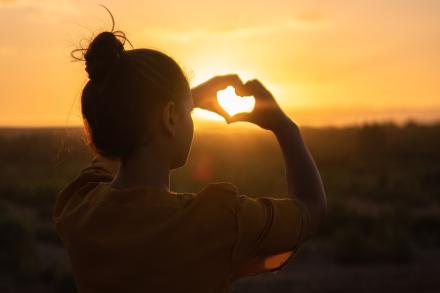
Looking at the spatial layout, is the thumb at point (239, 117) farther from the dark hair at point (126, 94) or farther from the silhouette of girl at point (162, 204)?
the dark hair at point (126, 94)

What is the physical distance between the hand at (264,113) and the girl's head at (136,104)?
15 centimetres

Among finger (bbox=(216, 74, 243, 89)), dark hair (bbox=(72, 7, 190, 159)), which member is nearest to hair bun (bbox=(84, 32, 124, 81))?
dark hair (bbox=(72, 7, 190, 159))

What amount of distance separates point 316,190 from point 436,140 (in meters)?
65.2

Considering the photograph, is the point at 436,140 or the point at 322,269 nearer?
the point at 322,269

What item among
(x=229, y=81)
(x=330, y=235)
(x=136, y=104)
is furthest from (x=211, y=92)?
(x=330, y=235)

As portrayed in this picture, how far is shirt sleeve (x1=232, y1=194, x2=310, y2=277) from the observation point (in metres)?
2.18

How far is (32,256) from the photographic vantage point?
49.4 ft

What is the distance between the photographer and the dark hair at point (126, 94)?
231 centimetres

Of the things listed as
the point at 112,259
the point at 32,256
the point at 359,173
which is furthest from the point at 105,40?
the point at 359,173

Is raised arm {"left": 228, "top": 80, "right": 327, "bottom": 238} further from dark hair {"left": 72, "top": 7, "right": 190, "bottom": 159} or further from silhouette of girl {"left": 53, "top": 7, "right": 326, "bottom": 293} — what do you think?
dark hair {"left": 72, "top": 7, "right": 190, "bottom": 159}

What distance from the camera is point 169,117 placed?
2.32m

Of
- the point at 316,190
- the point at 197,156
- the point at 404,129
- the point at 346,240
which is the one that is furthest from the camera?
the point at 404,129

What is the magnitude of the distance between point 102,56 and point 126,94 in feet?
0.49

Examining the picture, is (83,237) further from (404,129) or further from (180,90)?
(404,129)
